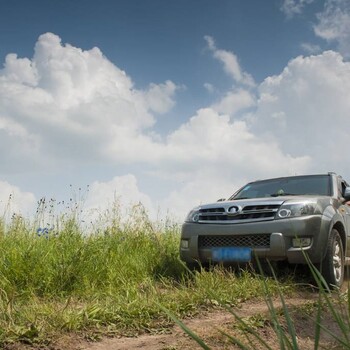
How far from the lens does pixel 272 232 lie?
16.5 ft

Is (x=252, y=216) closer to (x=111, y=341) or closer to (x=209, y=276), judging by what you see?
(x=209, y=276)

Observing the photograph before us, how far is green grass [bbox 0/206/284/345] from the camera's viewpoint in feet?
10.6

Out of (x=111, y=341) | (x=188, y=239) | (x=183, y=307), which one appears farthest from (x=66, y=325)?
(x=188, y=239)

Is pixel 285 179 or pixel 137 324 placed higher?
pixel 285 179

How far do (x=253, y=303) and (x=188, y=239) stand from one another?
1.46 meters

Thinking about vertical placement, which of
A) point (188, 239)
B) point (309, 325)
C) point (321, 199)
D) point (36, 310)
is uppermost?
point (321, 199)

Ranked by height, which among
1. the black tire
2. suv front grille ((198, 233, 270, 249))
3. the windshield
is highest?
the windshield

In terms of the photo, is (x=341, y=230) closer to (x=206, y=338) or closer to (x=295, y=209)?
(x=295, y=209)

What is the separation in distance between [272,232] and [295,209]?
15.2 inches

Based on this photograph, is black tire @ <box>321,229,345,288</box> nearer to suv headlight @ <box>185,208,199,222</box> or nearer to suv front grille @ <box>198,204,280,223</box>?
suv front grille @ <box>198,204,280,223</box>

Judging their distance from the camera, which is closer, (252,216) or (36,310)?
(36,310)

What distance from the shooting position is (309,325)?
360cm

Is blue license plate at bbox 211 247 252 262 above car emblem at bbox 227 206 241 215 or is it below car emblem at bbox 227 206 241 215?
below

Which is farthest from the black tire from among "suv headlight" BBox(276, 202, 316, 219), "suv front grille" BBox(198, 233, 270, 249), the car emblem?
the car emblem
